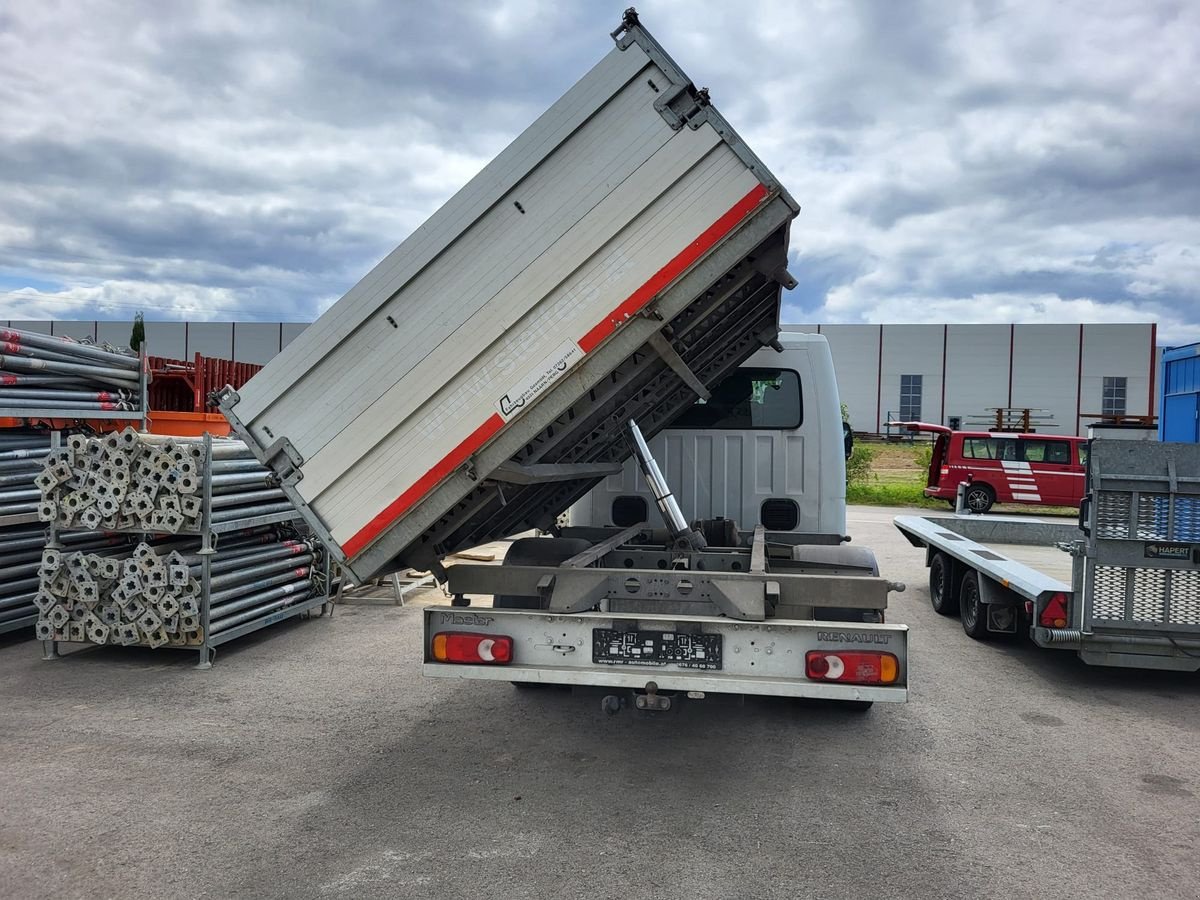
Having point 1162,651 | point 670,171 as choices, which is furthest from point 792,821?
point 1162,651

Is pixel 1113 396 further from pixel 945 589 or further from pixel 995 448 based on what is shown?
pixel 945 589

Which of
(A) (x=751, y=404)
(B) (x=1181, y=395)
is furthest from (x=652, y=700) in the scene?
(B) (x=1181, y=395)

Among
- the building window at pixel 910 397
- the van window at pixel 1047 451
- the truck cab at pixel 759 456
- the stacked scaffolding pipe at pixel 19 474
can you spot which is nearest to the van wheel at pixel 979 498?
the van window at pixel 1047 451

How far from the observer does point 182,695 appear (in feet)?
19.2

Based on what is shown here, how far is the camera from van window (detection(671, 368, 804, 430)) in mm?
6004

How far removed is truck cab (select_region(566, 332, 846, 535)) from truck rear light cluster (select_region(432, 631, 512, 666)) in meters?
2.13

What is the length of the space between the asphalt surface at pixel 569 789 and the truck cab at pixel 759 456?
1342 millimetres

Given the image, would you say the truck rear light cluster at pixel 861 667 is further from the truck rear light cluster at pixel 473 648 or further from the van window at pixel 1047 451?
the van window at pixel 1047 451

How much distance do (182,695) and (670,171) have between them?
486cm

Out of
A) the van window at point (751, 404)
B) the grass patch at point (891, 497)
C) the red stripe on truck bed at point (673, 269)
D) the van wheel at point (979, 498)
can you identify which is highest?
the red stripe on truck bed at point (673, 269)

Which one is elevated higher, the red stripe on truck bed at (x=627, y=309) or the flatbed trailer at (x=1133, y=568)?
the red stripe on truck bed at (x=627, y=309)

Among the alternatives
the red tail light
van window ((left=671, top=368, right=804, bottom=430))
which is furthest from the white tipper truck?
the red tail light

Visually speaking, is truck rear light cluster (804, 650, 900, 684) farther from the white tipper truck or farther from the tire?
the tire

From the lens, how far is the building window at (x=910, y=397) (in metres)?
42.9
